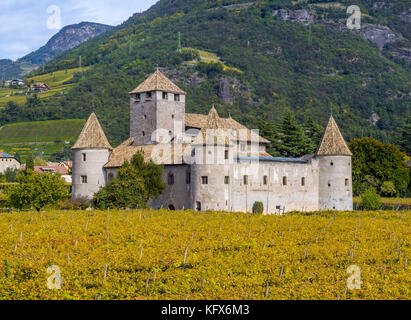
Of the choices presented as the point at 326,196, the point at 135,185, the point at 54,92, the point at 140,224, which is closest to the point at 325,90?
the point at 54,92

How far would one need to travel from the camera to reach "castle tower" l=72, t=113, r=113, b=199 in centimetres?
5009

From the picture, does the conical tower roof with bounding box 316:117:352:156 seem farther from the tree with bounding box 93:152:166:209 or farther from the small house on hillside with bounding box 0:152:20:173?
the small house on hillside with bounding box 0:152:20:173

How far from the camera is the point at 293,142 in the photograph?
240ft

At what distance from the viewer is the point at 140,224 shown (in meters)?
30.0

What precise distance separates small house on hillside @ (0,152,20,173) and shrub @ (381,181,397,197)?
2865 inches

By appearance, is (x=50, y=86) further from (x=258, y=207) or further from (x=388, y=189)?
(x=258, y=207)

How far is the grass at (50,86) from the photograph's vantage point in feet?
534

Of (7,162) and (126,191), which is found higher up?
(7,162)

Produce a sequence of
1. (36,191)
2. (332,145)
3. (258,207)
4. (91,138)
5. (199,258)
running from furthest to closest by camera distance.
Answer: (332,145), (91,138), (258,207), (36,191), (199,258)

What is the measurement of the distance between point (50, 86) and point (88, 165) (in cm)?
13695

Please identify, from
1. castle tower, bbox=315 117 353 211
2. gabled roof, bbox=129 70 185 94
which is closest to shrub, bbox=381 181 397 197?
castle tower, bbox=315 117 353 211

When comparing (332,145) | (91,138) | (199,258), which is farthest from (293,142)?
(199,258)

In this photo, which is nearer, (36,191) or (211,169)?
(36,191)
